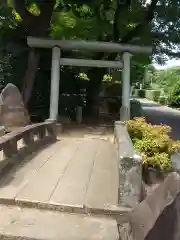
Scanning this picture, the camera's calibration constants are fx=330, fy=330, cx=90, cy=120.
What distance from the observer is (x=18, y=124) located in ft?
32.2

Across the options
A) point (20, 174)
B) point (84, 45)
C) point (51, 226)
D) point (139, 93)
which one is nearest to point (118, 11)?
point (84, 45)

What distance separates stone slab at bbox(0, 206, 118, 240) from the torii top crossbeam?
31.8 ft

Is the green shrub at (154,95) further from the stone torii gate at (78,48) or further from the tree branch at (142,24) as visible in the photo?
the stone torii gate at (78,48)

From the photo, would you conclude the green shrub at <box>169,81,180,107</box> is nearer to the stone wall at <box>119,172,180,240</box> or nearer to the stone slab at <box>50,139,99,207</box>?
the stone slab at <box>50,139,99,207</box>

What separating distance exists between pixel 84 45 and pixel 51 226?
10.2 meters

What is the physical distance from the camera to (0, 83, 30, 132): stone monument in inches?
379

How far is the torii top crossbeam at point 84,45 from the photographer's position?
12.9m

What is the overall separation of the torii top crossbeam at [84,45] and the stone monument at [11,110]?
11.2ft

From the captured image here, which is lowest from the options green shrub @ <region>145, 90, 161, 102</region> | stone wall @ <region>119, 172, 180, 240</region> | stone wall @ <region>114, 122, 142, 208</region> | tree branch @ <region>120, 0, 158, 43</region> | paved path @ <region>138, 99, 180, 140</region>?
paved path @ <region>138, 99, 180, 140</region>

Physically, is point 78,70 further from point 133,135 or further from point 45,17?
point 133,135

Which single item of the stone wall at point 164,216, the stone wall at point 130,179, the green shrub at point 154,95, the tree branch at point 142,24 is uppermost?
the tree branch at point 142,24

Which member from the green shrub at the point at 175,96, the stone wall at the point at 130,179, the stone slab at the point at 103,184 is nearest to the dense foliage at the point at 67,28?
the stone slab at the point at 103,184

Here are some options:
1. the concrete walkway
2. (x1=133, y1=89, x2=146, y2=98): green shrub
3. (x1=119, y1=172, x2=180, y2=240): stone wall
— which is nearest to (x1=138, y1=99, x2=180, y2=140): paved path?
the concrete walkway

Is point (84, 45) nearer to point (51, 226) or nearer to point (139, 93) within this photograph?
point (51, 226)
